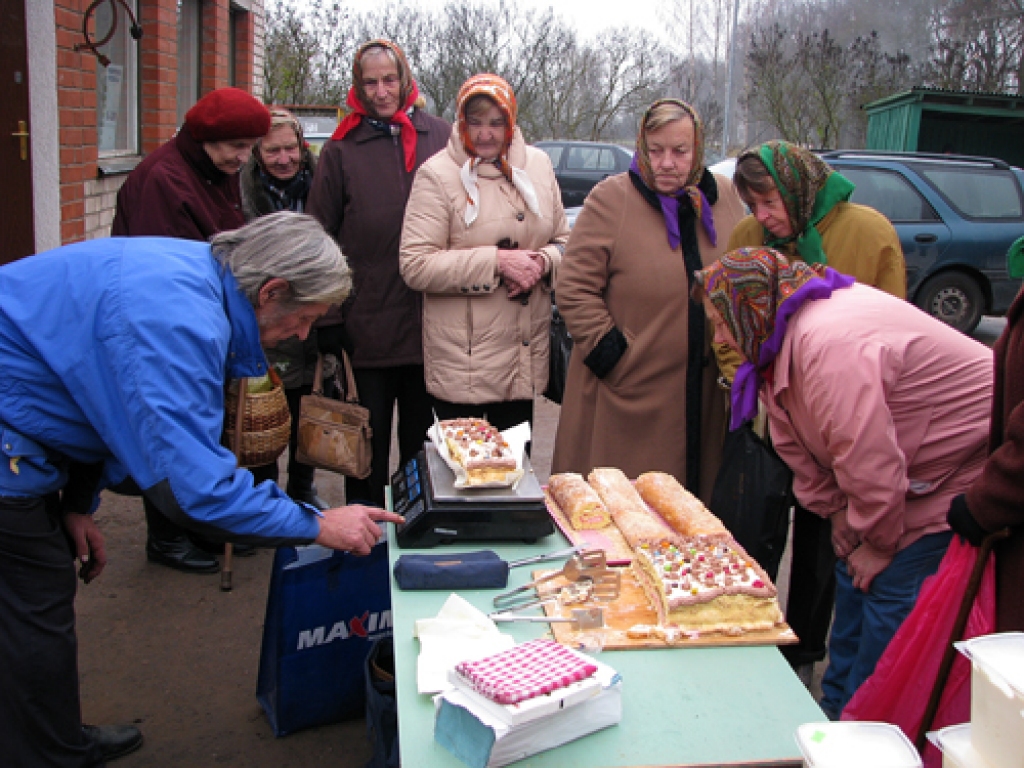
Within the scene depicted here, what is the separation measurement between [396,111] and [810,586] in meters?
2.38

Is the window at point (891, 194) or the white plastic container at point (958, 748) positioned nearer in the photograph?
the white plastic container at point (958, 748)

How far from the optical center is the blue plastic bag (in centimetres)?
279

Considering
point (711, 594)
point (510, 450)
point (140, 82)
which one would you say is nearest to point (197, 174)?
point (510, 450)

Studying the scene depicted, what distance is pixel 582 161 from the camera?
15766mm

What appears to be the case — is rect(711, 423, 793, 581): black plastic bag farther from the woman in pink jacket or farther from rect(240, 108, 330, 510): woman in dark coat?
rect(240, 108, 330, 510): woman in dark coat

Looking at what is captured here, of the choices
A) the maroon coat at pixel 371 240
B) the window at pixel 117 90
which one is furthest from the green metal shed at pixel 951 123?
the maroon coat at pixel 371 240

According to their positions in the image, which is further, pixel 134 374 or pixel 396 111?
pixel 396 111

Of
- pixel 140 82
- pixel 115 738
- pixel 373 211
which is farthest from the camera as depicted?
pixel 140 82

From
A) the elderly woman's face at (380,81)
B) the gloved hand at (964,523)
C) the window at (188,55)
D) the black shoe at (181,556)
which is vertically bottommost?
the black shoe at (181,556)

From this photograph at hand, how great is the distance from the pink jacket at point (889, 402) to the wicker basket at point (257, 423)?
6.25ft

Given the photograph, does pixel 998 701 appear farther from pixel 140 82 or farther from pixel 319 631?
pixel 140 82

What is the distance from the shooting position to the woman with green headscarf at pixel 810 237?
300cm

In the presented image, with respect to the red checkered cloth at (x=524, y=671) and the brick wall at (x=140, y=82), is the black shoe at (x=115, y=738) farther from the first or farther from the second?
the brick wall at (x=140, y=82)

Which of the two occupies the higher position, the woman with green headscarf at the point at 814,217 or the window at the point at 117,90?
the window at the point at 117,90
